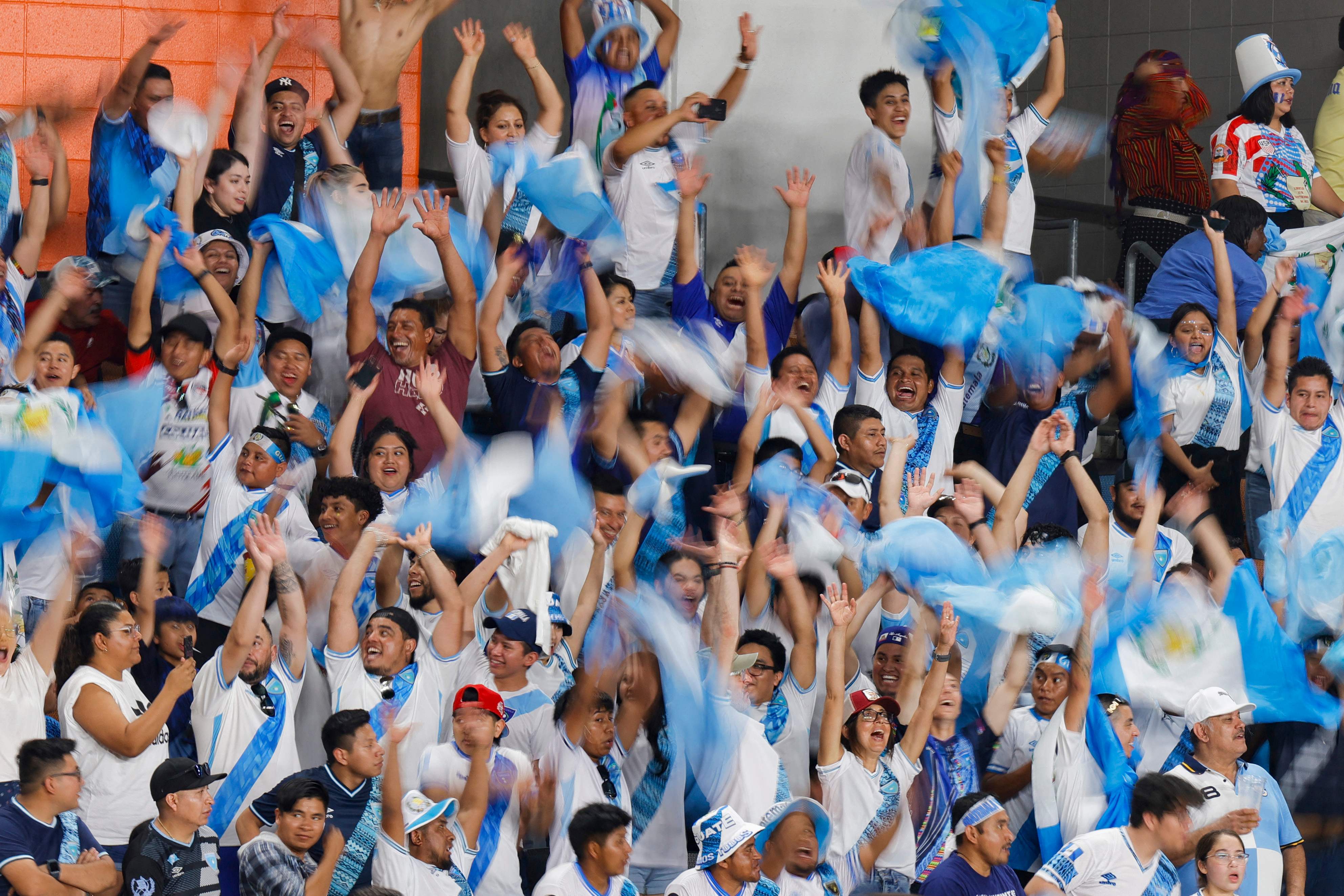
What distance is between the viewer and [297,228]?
23.3 feet

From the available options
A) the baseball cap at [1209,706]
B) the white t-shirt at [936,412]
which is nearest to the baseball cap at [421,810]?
the white t-shirt at [936,412]

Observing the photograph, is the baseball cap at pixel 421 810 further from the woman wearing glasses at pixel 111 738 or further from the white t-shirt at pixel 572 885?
the woman wearing glasses at pixel 111 738

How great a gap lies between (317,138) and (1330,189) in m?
5.36

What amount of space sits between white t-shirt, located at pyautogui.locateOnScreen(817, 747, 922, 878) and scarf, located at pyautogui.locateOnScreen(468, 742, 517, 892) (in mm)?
1108

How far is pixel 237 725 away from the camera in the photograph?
5.73m

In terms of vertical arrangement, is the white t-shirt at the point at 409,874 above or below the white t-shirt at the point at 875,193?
below

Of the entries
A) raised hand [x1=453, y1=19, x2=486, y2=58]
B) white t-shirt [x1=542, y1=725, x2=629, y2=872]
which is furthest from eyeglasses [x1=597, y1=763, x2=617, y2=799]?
raised hand [x1=453, y1=19, x2=486, y2=58]

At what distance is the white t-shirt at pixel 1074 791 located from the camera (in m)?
6.29

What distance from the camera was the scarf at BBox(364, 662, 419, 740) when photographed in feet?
18.9

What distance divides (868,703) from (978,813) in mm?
620

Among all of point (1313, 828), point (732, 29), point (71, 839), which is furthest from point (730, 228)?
point (71, 839)

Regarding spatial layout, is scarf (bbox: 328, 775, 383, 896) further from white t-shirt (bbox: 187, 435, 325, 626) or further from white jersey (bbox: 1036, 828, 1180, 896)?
white jersey (bbox: 1036, 828, 1180, 896)

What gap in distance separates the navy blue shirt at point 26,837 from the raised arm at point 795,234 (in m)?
3.94

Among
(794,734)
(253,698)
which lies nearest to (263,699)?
(253,698)
